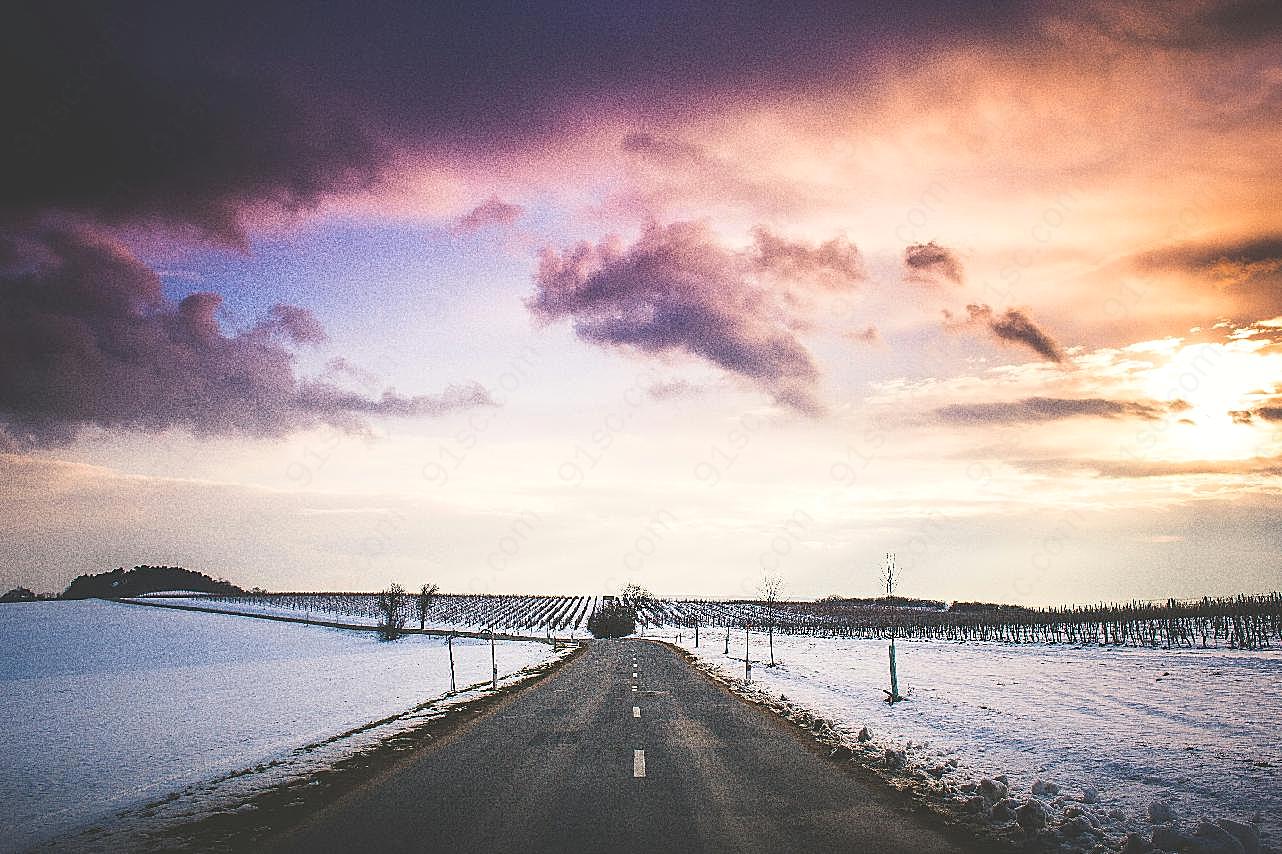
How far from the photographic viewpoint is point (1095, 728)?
14.4m

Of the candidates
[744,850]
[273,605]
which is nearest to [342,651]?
[744,850]

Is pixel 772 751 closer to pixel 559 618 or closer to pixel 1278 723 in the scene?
pixel 1278 723

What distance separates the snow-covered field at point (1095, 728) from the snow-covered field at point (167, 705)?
13460mm

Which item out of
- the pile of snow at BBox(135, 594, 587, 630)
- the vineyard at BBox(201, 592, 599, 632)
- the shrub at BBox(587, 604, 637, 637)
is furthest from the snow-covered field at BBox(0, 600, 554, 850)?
the vineyard at BBox(201, 592, 599, 632)

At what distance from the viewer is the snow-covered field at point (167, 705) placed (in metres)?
13.1

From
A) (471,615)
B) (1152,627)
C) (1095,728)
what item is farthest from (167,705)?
(471,615)

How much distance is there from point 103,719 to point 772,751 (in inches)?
1074

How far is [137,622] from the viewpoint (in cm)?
10419

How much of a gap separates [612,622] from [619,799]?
240 ft

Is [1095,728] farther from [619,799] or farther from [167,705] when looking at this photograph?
[167,705]

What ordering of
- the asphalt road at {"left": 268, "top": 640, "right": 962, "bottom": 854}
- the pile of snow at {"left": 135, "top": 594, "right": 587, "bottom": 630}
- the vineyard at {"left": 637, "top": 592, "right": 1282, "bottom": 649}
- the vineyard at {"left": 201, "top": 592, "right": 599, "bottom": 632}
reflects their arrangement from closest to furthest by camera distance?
the asphalt road at {"left": 268, "top": 640, "right": 962, "bottom": 854} → the vineyard at {"left": 637, "top": 592, "right": 1282, "bottom": 649} → the pile of snow at {"left": 135, "top": 594, "right": 587, "bottom": 630} → the vineyard at {"left": 201, "top": 592, "right": 599, "bottom": 632}

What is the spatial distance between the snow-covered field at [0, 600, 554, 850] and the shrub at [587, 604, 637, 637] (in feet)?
49.2

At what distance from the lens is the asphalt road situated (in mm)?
7336

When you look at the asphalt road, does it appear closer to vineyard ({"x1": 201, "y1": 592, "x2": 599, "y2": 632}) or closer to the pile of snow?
the pile of snow
